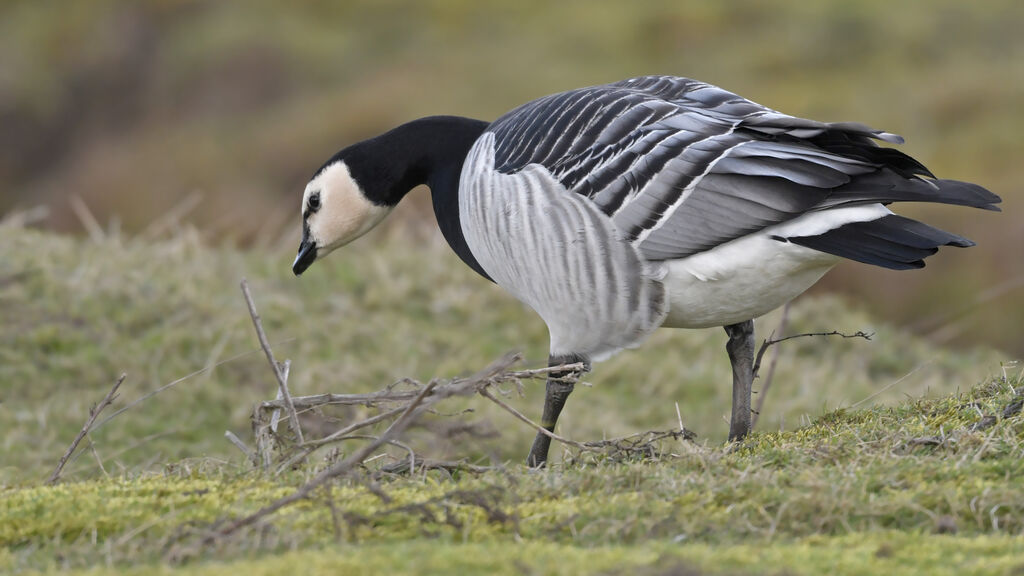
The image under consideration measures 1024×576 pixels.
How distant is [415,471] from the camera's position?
14.0 feet

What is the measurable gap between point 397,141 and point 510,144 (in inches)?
39.0

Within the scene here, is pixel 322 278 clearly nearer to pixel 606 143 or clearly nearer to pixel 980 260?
pixel 606 143

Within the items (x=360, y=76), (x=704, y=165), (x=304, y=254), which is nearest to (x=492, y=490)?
(x=704, y=165)

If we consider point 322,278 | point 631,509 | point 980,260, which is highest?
point 631,509

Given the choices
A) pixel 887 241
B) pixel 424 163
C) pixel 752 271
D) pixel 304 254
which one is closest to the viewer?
pixel 887 241

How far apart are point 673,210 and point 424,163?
5.65 ft

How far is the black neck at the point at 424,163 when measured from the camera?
232 inches

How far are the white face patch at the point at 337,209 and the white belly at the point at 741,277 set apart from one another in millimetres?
2035

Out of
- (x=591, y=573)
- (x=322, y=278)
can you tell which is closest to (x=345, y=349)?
(x=322, y=278)

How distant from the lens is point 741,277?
15.9 feet

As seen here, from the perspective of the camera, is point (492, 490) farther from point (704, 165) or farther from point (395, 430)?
point (704, 165)

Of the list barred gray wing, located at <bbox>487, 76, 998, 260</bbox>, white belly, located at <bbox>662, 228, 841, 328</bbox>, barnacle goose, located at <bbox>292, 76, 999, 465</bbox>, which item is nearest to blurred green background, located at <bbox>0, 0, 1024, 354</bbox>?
barnacle goose, located at <bbox>292, 76, 999, 465</bbox>

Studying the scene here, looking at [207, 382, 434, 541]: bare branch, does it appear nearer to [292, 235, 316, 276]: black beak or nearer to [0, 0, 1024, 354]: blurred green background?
[292, 235, 316, 276]: black beak

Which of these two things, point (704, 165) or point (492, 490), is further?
point (704, 165)
